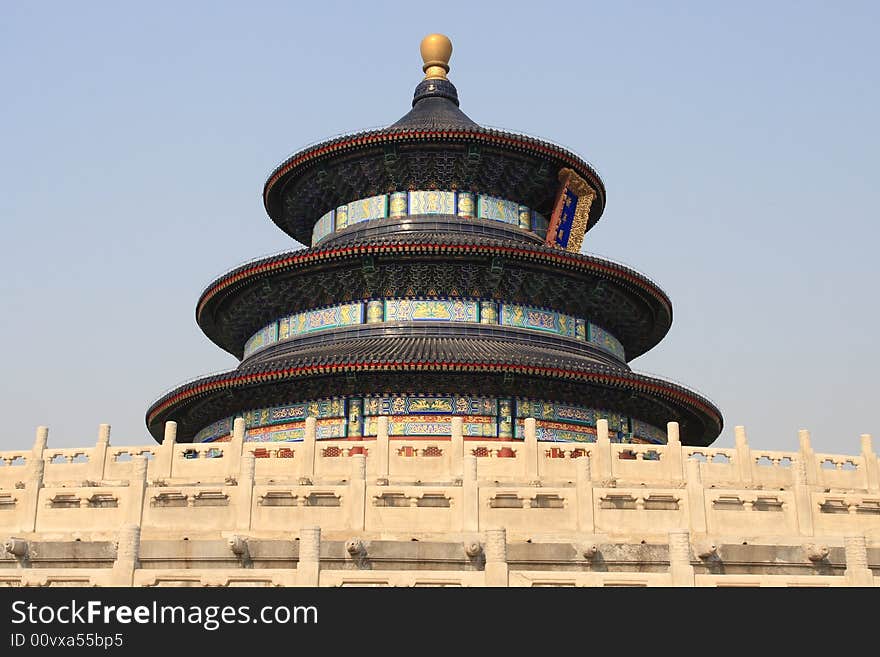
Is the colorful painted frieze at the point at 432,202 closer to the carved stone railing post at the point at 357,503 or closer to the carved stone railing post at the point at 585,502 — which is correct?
the carved stone railing post at the point at 585,502

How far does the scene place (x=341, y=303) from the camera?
3169 cm

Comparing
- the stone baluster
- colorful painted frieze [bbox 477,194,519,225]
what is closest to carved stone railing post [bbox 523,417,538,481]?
the stone baluster

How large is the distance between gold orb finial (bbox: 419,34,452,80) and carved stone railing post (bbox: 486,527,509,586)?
91.2 ft

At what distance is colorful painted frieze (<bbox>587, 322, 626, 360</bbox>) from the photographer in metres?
32.8

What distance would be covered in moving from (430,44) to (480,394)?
53.0ft

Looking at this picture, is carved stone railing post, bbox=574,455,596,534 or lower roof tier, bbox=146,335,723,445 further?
lower roof tier, bbox=146,335,723,445

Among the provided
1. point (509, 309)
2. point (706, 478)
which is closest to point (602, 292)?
point (509, 309)

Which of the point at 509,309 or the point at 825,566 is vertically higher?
the point at 509,309

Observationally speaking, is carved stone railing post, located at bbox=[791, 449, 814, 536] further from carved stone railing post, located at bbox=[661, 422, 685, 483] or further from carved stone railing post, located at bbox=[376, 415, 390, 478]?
carved stone railing post, located at bbox=[376, 415, 390, 478]

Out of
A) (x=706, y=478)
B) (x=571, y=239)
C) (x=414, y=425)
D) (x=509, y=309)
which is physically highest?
(x=571, y=239)

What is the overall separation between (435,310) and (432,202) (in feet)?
15.8

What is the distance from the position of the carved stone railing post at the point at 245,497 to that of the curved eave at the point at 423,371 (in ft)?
35.2

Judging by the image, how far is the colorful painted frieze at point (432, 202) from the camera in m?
34.2

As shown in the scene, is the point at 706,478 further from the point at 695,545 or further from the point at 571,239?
the point at 571,239
